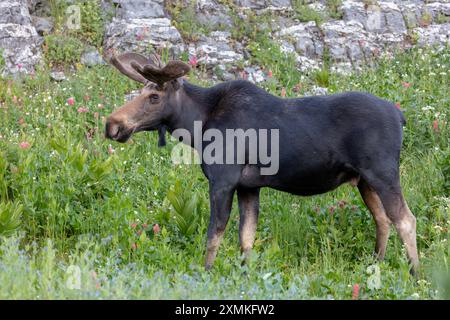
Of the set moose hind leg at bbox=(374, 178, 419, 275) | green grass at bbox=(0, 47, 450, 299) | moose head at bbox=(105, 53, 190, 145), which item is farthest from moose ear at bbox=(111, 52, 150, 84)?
moose hind leg at bbox=(374, 178, 419, 275)

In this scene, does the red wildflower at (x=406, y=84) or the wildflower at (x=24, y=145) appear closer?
the wildflower at (x=24, y=145)

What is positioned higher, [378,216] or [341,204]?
[378,216]

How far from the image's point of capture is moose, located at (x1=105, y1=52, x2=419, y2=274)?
7859mm

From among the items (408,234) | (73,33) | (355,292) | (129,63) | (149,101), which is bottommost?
(73,33)

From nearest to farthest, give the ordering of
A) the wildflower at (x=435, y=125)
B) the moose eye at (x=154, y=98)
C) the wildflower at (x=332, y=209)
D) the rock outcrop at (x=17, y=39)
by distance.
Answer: the moose eye at (x=154, y=98)
the wildflower at (x=332, y=209)
the wildflower at (x=435, y=125)
the rock outcrop at (x=17, y=39)

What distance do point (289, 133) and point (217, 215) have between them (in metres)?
1.10

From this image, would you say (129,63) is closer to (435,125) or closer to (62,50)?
(435,125)

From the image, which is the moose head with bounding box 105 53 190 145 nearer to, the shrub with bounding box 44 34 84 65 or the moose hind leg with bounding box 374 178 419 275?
the moose hind leg with bounding box 374 178 419 275

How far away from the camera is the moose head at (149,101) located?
788 cm

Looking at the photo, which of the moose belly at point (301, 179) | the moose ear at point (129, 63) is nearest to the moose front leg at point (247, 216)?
the moose belly at point (301, 179)

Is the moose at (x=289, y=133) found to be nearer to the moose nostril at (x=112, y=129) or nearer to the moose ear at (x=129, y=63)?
the moose nostril at (x=112, y=129)

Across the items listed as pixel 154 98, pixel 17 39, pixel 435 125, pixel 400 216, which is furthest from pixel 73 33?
pixel 400 216

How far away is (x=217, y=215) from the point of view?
7.95 m
